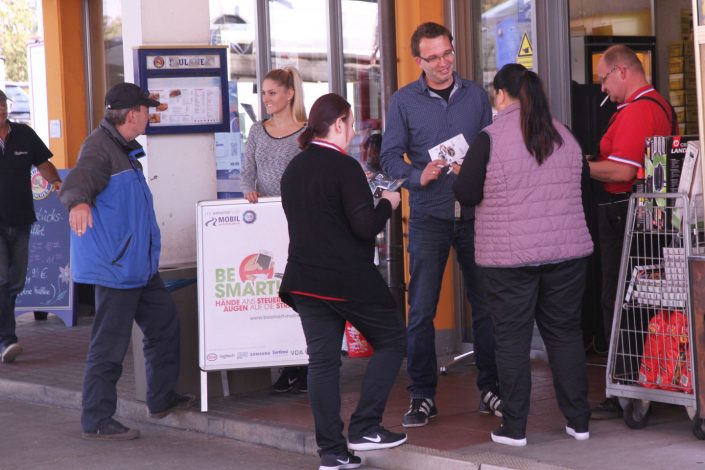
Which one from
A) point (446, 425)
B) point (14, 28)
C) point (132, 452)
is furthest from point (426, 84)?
point (14, 28)

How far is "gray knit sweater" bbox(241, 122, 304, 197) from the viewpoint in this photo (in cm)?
733

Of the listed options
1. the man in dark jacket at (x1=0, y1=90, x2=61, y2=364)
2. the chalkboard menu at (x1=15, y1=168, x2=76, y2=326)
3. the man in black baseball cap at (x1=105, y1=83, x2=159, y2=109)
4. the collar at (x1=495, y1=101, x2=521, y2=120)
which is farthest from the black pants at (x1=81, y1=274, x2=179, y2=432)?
the chalkboard menu at (x1=15, y1=168, x2=76, y2=326)

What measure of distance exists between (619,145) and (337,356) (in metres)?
1.90

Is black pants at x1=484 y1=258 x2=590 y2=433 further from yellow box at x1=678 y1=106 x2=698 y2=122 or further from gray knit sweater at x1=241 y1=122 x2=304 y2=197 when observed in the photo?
yellow box at x1=678 y1=106 x2=698 y2=122

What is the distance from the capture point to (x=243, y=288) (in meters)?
7.12

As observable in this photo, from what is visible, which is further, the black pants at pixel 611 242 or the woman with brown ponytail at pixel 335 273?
the black pants at pixel 611 242

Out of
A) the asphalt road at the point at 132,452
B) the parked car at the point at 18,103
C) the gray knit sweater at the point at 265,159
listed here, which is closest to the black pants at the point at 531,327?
the asphalt road at the point at 132,452

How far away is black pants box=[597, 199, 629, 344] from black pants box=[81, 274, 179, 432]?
2.51 metres

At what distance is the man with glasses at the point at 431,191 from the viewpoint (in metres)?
6.35

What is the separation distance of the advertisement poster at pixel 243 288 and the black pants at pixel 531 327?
5.67 feet

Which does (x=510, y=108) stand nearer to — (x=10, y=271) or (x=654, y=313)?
(x=654, y=313)

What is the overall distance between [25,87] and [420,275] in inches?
812

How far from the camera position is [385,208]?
5.61 meters

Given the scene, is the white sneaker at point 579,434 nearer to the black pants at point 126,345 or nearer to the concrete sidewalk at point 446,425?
the concrete sidewalk at point 446,425
